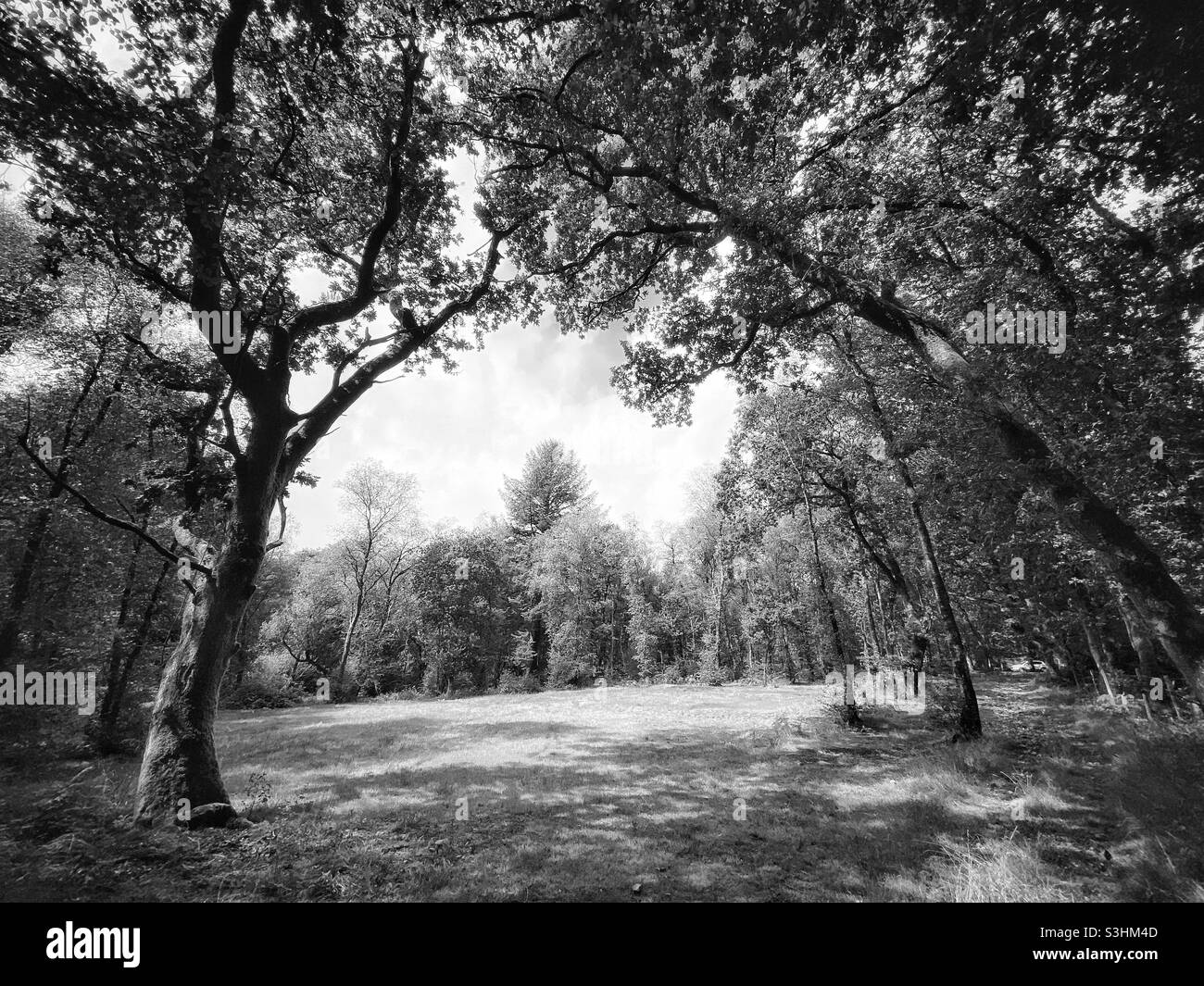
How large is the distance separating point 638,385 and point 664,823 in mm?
9374

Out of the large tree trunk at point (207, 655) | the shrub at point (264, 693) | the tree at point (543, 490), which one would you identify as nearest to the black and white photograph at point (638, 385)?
the large tree trunk at point (207, 655)

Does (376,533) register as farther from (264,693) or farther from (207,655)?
(207,655)

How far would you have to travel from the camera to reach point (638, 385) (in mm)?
11641

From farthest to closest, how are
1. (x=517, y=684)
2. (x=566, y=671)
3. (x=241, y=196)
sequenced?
(x=566, y=671) < (x=517, y=684) < (x=241, y=196)

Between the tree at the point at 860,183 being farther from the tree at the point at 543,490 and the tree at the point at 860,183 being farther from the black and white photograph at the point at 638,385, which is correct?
the tree at the point at 543,490

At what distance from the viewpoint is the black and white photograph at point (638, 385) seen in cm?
477

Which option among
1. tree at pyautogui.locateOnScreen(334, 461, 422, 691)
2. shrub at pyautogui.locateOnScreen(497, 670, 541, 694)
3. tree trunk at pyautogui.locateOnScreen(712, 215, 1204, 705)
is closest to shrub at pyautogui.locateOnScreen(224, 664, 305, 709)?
tree at pyautogui.locateOnScreen(334, 461, 422, 691)

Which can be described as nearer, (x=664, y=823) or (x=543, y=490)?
(x=664, y=823)

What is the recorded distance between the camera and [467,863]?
5.33m

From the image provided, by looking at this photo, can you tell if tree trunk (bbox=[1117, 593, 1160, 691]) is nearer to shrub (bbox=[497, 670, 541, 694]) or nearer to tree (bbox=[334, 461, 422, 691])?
shrub (bbox=[497, 670, 541, 694])

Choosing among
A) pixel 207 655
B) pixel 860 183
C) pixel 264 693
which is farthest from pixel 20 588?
pixel 860 183

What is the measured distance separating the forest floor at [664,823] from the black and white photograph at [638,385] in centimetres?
8
